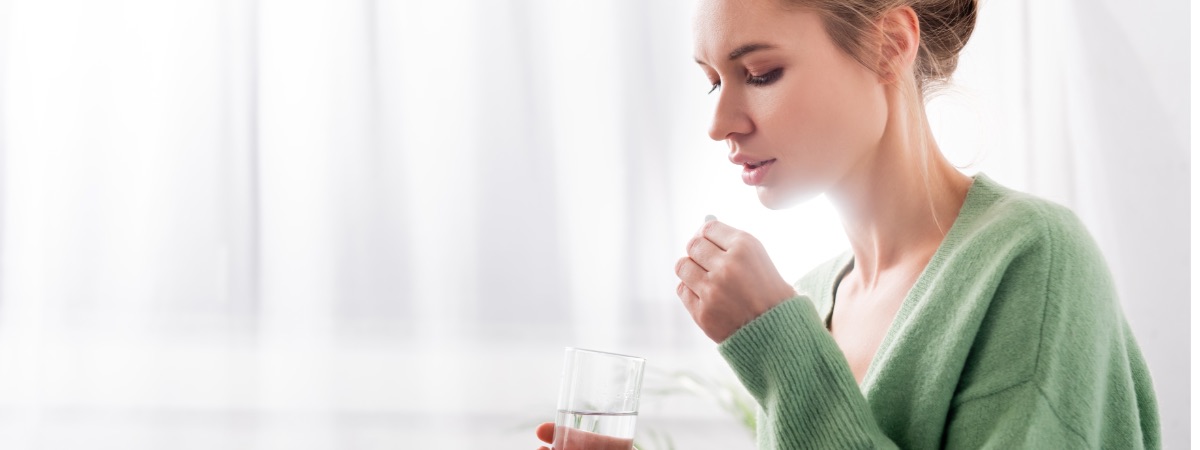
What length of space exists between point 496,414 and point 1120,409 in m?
1.05

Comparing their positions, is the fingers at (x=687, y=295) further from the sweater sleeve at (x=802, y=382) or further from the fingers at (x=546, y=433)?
the fingers at (x=546, y=433)

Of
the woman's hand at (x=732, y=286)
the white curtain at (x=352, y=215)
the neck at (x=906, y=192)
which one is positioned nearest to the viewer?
the woman's hand at (x=732, y=286)

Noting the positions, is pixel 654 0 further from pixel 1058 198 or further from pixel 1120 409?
pixel 1120 409

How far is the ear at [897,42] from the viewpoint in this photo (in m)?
0.85

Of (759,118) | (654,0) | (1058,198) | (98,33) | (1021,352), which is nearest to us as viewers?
(1021,352)

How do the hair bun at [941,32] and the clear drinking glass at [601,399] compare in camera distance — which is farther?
the hair bun at [941,32]

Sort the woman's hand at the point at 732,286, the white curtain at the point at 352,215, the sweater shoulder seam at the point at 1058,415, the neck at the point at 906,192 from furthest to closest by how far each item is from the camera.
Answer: the white curtain at the point at 352,215, the neck at the point at 906,192, the woman's hand at the point at 732,286, the sweater shoulder seam at the point at 1058,415

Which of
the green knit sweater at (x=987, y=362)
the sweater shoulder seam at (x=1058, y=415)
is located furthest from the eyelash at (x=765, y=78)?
the sweater shoulder seam at (x=1058, y=415)

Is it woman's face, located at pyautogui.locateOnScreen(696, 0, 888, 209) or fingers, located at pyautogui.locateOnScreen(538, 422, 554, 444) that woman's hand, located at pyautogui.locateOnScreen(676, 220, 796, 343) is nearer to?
woman's face, located at pyautogui.locateOnScreen(696, 0, 888, 209)

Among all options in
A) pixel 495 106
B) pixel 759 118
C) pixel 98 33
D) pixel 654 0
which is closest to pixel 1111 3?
pixel 654 0

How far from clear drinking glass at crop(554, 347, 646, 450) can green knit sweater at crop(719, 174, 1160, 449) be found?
95 millimetres

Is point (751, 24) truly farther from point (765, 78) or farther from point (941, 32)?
point (941, 32)

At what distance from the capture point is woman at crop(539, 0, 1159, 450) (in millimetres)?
688

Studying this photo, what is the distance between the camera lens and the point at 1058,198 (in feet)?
5.93
